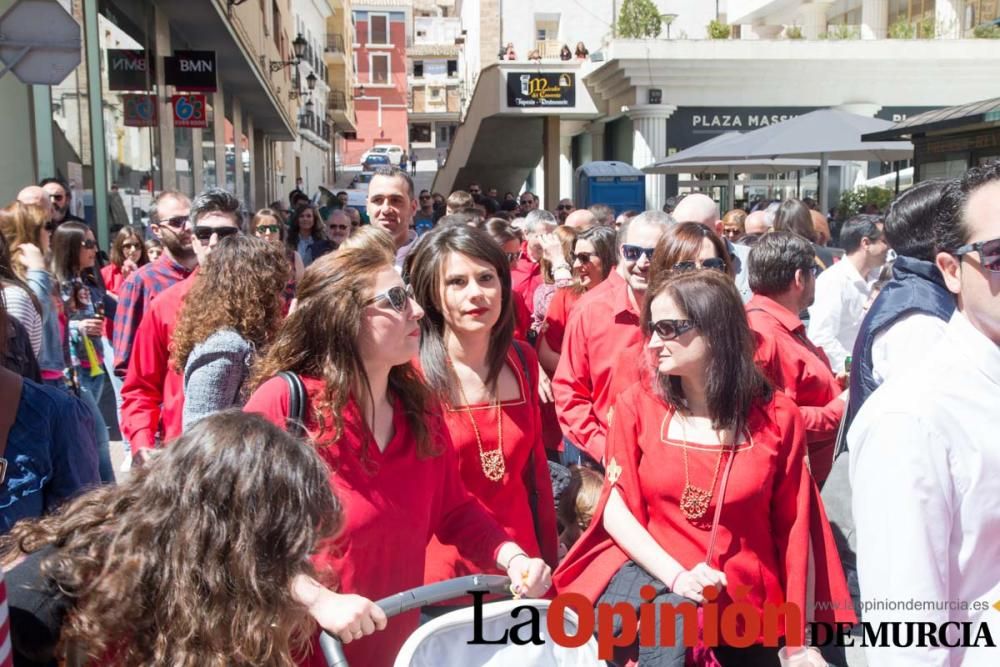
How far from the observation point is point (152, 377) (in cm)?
419

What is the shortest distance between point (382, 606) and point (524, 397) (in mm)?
1478

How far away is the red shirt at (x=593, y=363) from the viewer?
13.9 ft

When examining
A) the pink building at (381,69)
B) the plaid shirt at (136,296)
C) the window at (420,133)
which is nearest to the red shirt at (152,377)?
the plaid shirt at (136,296)

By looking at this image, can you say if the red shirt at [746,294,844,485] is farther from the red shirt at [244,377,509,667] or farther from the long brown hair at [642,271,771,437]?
the red shirt at [244,377,509,667]

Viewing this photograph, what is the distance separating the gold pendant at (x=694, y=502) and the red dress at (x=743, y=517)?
17 millimetres

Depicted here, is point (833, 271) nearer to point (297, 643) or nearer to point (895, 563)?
point (895, 563)

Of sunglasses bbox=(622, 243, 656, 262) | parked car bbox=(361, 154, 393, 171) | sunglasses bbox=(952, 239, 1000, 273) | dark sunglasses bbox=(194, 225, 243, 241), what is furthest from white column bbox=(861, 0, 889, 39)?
parked car bbox=(361, 154, 393, 171)

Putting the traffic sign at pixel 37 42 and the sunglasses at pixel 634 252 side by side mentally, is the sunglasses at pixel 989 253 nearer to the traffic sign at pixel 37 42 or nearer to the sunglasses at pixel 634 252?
the sunglasses at pixel 634 252

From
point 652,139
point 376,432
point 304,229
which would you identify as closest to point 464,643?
point 376,432

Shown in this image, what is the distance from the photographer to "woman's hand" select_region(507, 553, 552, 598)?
2.45 meters

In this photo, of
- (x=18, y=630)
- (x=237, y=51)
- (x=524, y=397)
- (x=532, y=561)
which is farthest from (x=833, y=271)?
(x=237, y=51)

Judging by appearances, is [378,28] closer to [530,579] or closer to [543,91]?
[543,91]

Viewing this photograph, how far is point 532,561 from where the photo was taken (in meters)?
2.54

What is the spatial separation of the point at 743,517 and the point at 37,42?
232 inches
